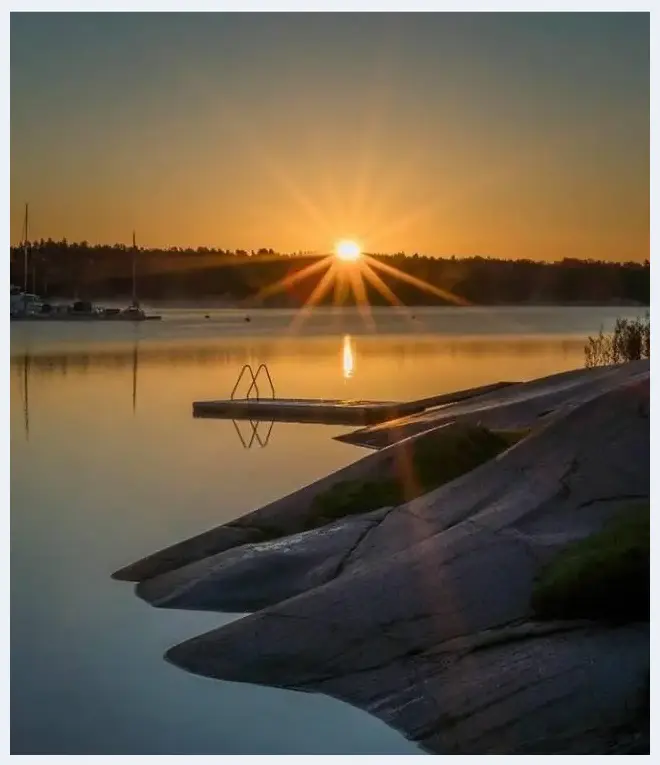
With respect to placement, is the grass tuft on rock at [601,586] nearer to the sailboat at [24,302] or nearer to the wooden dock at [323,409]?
the wooden dock at [323,409]

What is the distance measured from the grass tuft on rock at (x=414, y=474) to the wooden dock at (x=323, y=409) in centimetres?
569

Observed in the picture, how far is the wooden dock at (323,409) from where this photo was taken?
42.7 ft

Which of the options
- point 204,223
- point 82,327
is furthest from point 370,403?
point 82,327

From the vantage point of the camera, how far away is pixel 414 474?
6.92 meters

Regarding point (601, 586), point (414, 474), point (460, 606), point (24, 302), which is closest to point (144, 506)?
point (414, 474)

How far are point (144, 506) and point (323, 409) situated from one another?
4.90 metres

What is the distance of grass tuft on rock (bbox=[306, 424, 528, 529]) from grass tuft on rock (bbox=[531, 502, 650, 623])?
2157 millimetres

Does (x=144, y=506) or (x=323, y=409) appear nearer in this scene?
(x=144, y=506)

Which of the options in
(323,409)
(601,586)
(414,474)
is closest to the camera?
(601,586)

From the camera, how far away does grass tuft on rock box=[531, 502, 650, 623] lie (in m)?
4.48

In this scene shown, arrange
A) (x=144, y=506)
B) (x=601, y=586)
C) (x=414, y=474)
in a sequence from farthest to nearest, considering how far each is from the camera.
A: (x=144, y=506)
(x=414, y=474)
(x=601, y=586)

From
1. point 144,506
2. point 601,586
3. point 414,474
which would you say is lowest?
point 144,506

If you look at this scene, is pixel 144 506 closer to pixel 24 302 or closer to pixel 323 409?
pixel 323 409
